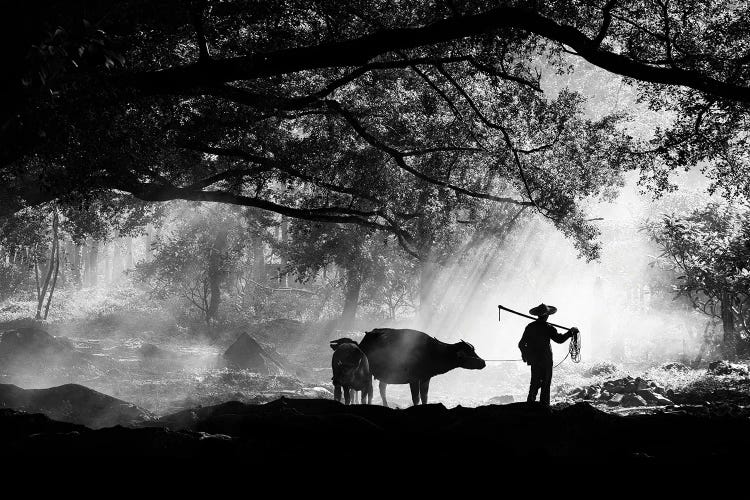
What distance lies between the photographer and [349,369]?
1468 centimetres

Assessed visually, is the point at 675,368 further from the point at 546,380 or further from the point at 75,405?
the point at 75,405

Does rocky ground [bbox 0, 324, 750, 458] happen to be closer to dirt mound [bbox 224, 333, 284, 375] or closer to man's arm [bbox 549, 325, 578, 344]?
man's arm [bbox 549, 325, 578, 344]

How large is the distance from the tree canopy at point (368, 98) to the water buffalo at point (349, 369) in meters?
4.52

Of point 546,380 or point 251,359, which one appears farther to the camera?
point 251,359

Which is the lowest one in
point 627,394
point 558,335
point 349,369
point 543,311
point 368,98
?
point 627,394

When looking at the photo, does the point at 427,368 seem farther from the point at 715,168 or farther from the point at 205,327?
the point at 205,327

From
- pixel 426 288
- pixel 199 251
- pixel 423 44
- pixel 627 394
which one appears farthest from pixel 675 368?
pixel 199 251

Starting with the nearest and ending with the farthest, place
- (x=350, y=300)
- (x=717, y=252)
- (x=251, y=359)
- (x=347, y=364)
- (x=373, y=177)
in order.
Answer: (x=347, y=364) < (x=373, y=177) < (x=251, y=359) < (x=717, y=252) < (x=350, y=300)

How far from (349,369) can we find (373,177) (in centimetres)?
700

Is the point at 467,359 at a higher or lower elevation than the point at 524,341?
lower

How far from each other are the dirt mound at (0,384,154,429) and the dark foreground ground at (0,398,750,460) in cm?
388

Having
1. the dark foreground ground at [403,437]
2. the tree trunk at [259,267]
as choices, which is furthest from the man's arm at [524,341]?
the tree trunk at [259,267]

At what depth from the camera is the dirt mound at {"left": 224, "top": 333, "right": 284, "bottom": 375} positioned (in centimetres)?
2653

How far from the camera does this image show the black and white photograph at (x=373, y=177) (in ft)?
23.9
